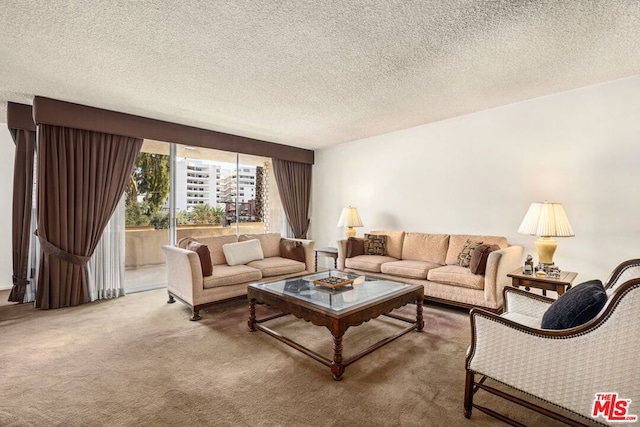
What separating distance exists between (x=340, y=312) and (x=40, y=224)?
3.66m

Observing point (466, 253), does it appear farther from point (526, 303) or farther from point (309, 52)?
point (309, 52)

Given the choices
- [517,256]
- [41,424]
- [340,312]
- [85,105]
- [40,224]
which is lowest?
[41,424]

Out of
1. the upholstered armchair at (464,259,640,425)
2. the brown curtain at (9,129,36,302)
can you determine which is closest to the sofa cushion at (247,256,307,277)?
the upholstered armchair at (464,259,640,425)

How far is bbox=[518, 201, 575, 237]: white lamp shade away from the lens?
2979 mm

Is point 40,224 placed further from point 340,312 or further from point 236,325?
point 340,312

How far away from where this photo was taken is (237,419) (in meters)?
1.76

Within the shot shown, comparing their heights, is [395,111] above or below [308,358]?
above

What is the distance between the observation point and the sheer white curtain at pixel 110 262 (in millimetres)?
4078

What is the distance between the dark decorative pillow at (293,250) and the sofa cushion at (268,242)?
141mm

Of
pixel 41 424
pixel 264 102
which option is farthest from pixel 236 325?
pixel 264 102

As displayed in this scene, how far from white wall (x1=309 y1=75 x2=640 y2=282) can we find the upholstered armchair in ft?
6.01

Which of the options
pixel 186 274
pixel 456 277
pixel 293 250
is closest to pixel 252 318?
pixel 186 274

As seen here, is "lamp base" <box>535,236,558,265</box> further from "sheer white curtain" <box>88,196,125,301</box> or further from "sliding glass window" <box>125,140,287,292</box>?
"sheer white curtain" <box>88,196,125,301</box>

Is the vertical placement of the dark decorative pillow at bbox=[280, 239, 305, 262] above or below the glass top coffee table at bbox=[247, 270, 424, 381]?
above
